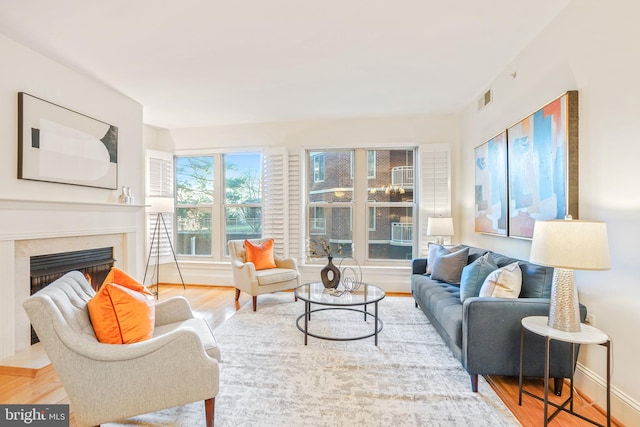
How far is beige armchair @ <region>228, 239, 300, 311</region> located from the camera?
12.6 ft

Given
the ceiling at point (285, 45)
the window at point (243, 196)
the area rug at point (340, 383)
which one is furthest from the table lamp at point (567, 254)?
the window at point (243, 196)

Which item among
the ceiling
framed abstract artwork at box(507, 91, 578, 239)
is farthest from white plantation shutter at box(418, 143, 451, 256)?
framed abstract artwork at box(507, 91, 578, 239)

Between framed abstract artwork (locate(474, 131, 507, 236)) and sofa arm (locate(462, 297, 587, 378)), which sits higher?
framed abstract artwork (locate(474, 131, 507, 236))

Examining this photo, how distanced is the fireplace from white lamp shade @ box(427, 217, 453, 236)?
13.2 feet

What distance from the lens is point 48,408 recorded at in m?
1.92

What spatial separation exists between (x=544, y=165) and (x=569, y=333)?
1.35 metres

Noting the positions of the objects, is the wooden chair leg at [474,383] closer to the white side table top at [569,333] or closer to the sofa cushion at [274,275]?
the white side table top at [569,333]

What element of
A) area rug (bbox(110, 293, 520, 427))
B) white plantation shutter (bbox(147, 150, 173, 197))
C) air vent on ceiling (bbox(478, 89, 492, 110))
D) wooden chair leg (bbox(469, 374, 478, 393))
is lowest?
area rug (bbox(110, 293, 520, 427))

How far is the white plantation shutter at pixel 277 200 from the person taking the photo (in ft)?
16.0

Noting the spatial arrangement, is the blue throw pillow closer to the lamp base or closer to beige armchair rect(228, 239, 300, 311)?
the lamp base

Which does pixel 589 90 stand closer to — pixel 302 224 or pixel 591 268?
pixel 591 268

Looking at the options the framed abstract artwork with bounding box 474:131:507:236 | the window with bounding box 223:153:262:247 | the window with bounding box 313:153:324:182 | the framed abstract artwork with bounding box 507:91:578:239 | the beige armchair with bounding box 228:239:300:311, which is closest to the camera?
the framed abstract artwork with bounding box 507:91:578:239

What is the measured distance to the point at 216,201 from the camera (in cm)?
531

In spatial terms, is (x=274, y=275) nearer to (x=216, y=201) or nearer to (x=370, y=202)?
(x=370, y=202)
